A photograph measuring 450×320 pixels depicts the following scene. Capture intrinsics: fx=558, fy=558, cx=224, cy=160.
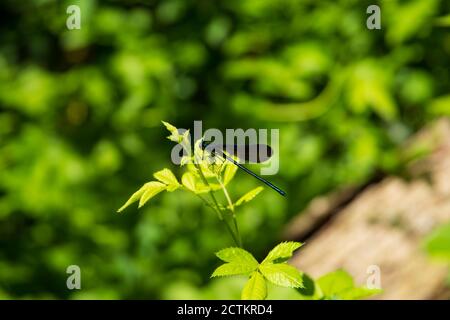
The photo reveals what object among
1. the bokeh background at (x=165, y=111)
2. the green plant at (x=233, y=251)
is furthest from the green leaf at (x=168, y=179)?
the bokeh background at (x=165, y=111)

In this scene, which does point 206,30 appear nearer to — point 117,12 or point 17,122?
point 117,12

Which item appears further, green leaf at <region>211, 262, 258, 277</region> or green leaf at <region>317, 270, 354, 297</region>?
green leaf at <region>317, 270, 354, 297</region>

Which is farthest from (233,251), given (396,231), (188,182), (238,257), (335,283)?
(396,231)

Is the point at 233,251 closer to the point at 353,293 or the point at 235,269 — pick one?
the point at 235,269

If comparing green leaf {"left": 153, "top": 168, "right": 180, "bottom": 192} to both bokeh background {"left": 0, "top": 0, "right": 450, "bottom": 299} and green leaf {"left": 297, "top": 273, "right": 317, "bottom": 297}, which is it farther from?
bokeh background {"left": 0, "top": 0, "right": 450, "bottom": 299}

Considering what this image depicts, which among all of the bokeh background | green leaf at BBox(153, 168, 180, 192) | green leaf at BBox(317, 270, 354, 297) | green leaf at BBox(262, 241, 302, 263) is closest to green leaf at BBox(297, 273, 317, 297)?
green leaf at BBox(317, 270, 354, 297)
